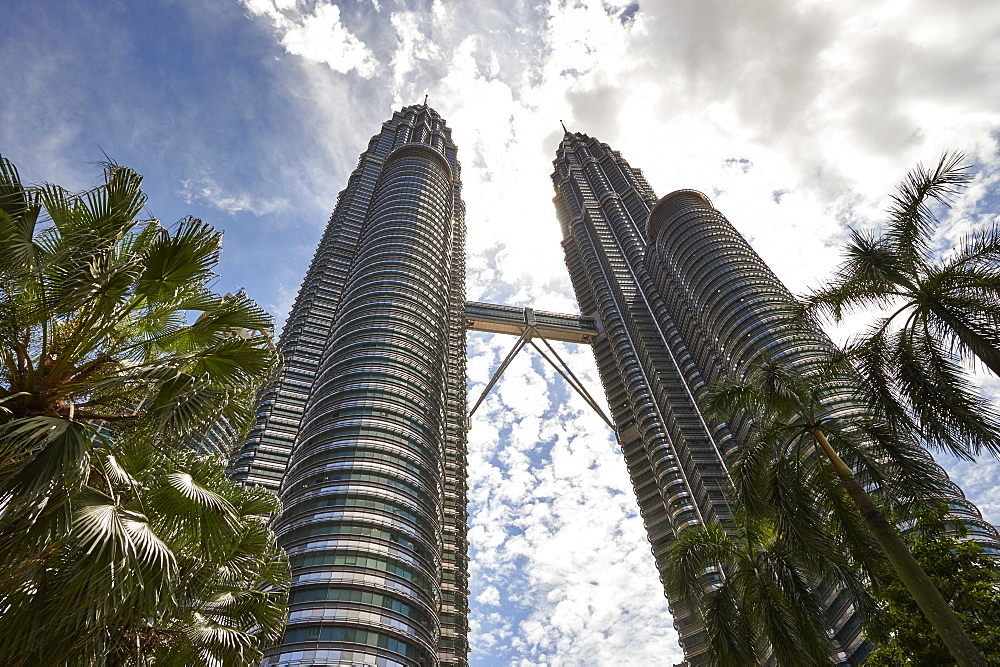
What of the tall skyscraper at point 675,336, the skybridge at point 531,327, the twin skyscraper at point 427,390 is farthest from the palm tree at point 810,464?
the skybridge at point 531,327

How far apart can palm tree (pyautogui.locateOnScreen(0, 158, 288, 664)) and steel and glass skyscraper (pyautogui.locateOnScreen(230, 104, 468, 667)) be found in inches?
1381

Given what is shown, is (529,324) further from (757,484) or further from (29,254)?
(29,254)

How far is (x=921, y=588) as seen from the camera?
10961 millimetres

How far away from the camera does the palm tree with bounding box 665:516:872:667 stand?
579 inches

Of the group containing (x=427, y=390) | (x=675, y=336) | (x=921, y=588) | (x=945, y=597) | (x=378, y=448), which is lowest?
(x=921, y=588)

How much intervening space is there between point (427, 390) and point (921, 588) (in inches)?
2346

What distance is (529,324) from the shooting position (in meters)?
127

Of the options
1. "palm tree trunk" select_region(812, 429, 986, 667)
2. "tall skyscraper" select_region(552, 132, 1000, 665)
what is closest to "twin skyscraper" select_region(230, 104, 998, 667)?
"tall skyscraper" select_region(552, 132, 1000, 665)

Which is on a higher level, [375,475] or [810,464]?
[375,475]

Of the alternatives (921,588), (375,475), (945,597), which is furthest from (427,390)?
(921,588)

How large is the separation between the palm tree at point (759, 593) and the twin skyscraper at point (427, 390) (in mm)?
3380

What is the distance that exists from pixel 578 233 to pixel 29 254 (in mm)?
143198

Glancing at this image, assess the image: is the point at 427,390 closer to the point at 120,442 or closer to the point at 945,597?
the point at 945,597

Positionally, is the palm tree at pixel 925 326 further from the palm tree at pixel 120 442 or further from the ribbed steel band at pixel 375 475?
the ribbed steel band at pixel 375 475
